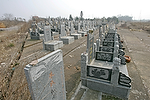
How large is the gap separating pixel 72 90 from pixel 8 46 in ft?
28.0

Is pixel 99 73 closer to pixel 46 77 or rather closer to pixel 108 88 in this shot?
pixel 108 88

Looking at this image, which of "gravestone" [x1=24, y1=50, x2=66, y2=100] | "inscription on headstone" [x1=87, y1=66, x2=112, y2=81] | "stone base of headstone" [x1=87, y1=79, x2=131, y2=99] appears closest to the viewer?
"gravestone" [x1=24, y1=50, x2=66, y2=100]

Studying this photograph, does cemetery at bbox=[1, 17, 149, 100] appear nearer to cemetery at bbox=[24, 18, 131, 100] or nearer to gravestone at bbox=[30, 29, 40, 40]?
cemetery at bbox=[24, 18, 131, 100]

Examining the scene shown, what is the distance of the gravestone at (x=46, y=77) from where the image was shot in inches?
53.4

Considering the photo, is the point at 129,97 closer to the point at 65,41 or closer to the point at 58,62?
the point at 58,62

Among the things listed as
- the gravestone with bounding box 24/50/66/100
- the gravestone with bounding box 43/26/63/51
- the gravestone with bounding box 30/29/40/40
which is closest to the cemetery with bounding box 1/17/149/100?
the gravestone with bounding box 24/50/66/100

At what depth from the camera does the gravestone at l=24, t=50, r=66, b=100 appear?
1.36m

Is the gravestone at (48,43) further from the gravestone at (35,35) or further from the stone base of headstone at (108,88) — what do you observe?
the stone base of headstone at (108,88)

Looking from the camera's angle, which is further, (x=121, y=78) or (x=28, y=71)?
(x=121, y=78)

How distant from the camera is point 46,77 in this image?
5.50ft

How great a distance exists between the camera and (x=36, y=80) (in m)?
1.44

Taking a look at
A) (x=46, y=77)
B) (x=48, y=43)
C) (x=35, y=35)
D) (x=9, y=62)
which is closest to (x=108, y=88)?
(x=46, y=77)

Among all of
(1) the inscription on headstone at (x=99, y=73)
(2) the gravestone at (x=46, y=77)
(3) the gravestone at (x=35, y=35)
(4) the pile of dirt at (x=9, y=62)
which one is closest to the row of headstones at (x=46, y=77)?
(2) the gravestone at (x=46, y=77)

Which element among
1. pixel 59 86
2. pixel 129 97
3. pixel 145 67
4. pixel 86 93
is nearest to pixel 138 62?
pixel 145 67
